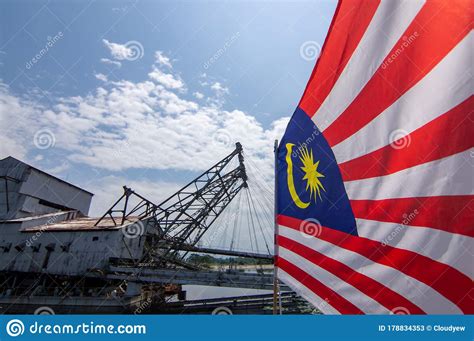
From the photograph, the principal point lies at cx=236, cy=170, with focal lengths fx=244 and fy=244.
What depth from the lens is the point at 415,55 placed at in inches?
109

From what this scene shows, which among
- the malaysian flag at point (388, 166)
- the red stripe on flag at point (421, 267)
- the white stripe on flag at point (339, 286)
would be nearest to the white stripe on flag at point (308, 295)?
the malaysian flag at point (388, 166)

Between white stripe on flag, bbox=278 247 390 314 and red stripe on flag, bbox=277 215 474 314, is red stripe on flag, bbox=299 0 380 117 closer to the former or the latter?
red stripe on flag, bbox=277 215 474 314

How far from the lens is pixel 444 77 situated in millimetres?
2535

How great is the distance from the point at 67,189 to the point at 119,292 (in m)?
19.3

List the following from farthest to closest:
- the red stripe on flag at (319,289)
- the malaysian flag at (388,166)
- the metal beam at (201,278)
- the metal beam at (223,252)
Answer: the metal beam at (223,252) < the metal beam at (201,278) < the red stripe on flag at (319,289) < the malaysian flag at (388,166)

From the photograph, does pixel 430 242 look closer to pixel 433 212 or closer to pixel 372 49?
pixel 433 212

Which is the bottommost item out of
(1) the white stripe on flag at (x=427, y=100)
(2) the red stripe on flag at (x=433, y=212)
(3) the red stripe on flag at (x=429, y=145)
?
(2) the red stripe on flag at (x=433, y=212)

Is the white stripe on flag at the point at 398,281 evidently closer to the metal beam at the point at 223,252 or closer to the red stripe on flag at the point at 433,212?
the red stripe on flag at the point at 433,212

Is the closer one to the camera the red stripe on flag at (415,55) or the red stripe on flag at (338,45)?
the red stripe on flag at (415,55)

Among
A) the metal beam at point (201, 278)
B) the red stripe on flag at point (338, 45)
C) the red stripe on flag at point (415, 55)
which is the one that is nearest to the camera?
the red stripe on flag at point (415, 55)

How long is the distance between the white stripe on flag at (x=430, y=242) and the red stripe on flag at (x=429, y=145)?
66 cm

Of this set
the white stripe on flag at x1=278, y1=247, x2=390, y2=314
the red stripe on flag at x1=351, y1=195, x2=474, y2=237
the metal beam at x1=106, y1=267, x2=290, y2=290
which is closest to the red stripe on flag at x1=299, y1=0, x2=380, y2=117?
the red stripe on flag at x1=351, y1=195, x2=474, y2=237

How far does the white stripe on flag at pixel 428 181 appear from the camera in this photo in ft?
7.82

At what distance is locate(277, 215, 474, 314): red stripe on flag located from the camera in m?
2.38
